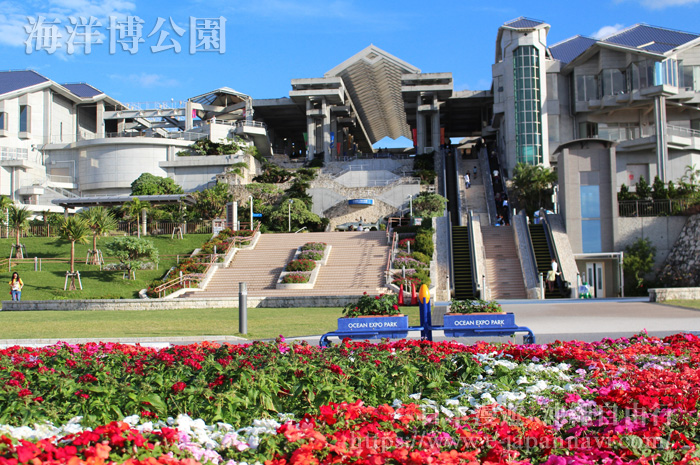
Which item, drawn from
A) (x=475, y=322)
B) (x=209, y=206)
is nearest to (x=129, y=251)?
(x=209, y=206)

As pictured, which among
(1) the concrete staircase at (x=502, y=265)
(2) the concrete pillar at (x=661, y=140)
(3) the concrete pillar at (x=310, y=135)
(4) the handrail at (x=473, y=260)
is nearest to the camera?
(4) the handrail at (x=473, y=260)

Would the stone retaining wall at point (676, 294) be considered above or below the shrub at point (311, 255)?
below

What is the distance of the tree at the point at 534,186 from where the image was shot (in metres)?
39.0

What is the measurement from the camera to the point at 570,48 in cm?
5400

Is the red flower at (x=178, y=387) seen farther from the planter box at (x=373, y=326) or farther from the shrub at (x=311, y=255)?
the shrub at (x=311, y=255)

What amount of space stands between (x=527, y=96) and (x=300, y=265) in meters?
28.7

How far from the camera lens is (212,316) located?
734 inches

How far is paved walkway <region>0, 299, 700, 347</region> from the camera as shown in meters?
11.3

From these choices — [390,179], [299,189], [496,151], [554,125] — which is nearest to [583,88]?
[554,125]

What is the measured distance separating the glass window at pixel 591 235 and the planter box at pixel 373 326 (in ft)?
70.8

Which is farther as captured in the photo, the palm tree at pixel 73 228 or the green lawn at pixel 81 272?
the palm tree at pixel 73 228

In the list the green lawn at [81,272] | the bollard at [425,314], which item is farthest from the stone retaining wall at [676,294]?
the green lawn at [81,272]

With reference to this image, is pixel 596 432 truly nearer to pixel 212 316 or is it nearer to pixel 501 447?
pixel 501 447

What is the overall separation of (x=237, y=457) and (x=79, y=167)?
63735mm
